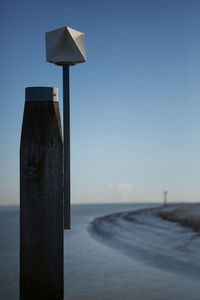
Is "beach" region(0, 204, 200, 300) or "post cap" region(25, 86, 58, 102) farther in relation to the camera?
"beach" region(0, 204, 200, 300)

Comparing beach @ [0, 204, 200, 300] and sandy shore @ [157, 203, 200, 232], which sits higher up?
beach @ [0, 204, 200, 300]

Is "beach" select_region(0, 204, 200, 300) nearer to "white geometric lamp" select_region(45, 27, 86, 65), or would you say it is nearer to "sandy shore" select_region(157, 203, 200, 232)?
"sandy shore" select_region(157, 203, 200, 232)

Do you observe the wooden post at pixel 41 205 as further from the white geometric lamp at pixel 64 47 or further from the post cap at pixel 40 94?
the white geometric lamp at pixel 64 47

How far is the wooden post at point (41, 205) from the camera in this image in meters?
4.19

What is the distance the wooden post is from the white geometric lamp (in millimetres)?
1490

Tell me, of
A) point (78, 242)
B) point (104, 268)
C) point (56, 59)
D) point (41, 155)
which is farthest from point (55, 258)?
point (78, 242)

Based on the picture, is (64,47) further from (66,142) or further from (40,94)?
(40,94)

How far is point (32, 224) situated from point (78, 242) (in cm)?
1160

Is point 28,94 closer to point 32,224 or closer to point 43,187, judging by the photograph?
point 43,187

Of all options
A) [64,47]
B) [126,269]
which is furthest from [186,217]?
[64,47]

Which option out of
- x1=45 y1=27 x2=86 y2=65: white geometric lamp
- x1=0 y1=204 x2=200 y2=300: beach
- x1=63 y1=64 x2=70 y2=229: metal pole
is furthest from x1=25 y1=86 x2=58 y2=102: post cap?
x1=0 y1=204 x2=200 y2=300: beach

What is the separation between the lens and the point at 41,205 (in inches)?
165

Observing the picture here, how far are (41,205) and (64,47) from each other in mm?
2649

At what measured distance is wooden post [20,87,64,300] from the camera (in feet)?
13.8
